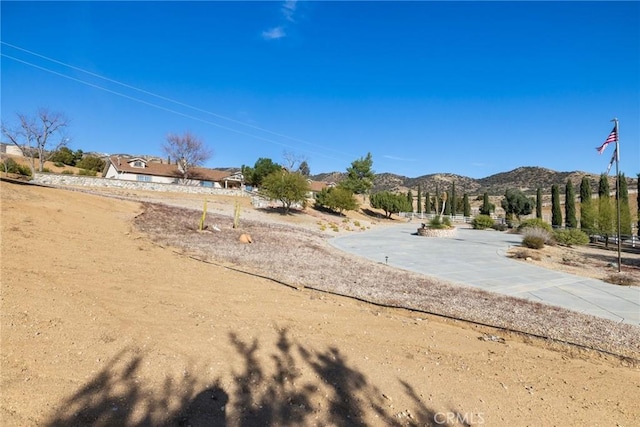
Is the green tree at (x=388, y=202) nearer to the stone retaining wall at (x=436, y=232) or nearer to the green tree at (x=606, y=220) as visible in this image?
the stone retaining wall at (x=436, y=232)

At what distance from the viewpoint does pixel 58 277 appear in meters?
5.97

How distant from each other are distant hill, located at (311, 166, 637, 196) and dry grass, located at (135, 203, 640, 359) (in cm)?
6527

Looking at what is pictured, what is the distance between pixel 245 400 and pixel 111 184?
38961 mm

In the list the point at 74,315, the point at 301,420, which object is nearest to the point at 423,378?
the point at 301,420

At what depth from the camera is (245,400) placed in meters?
3.43

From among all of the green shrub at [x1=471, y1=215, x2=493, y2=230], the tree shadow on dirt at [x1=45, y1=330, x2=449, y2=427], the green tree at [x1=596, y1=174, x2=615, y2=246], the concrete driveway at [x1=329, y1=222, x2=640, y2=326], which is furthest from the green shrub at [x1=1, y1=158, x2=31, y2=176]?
the green tree at [x1=596, y1=174, x2=615, y2=246]

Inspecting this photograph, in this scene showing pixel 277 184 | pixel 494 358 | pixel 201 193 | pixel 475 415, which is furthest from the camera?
pixel 201 193

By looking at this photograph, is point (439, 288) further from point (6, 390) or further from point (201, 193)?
point (201, 193)

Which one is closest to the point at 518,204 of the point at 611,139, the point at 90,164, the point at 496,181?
the point at 611,139

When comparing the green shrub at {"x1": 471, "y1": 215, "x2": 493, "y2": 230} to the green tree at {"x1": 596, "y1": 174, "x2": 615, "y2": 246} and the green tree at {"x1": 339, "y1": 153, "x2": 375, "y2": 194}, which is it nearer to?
the green tree at {"x1": 596, "y1": 174, "x2": 615, "y2": 246}

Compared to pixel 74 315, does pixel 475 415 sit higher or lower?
lower

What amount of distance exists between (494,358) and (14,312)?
6.77 m

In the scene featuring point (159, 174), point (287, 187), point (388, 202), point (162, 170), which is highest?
point (162, 170)

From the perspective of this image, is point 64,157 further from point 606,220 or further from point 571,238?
point 606,220
